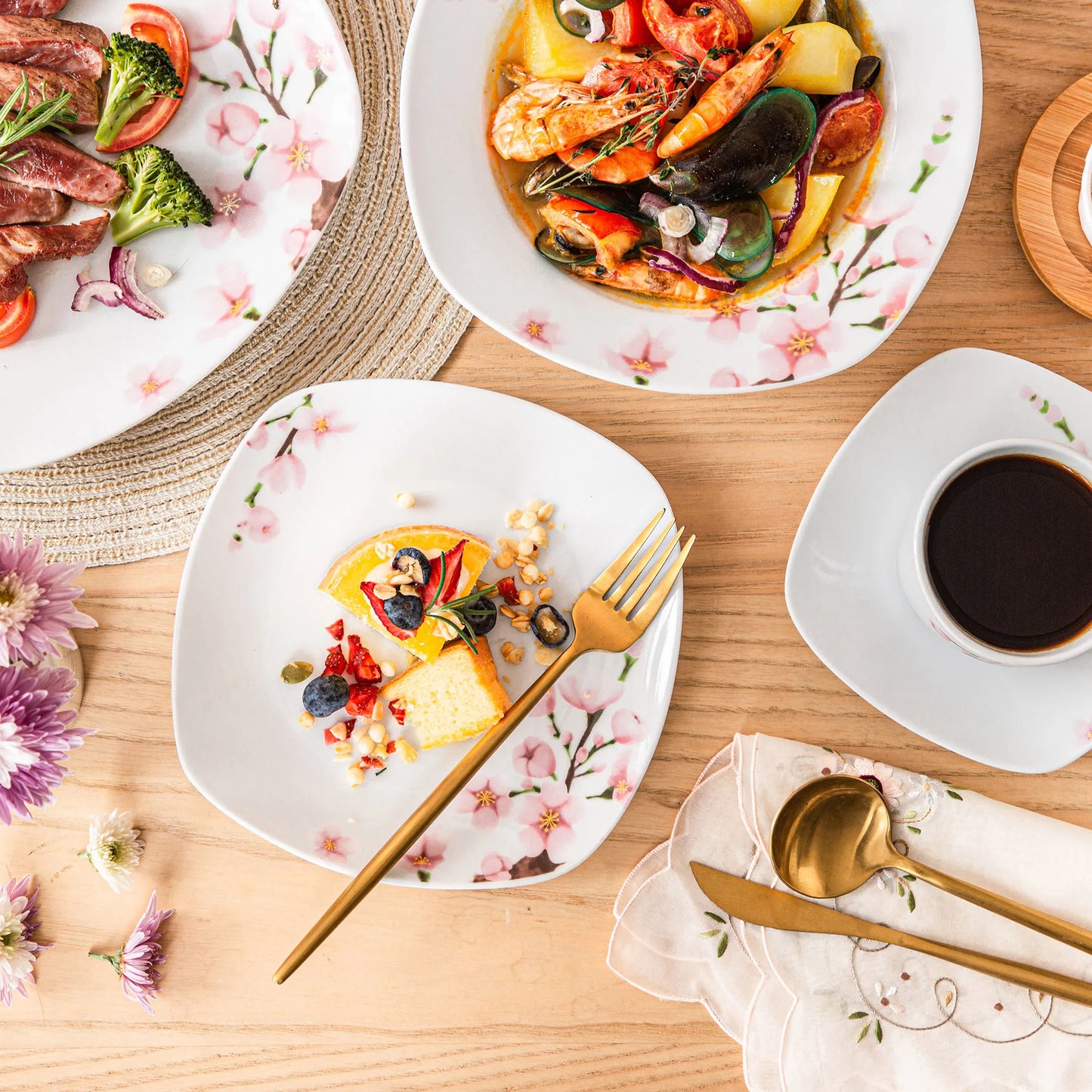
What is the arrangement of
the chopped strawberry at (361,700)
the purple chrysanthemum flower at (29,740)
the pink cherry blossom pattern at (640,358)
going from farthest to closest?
the chopped strawberry at (361,700) → the pink cherry blossom pattern at (640,358) → the purple chrysanthemum flower at (29,740)

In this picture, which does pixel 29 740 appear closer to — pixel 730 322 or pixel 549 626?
pixel 549 626

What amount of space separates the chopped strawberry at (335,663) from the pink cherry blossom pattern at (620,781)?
0.47 m

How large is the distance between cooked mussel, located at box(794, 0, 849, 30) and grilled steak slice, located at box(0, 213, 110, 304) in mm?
1114

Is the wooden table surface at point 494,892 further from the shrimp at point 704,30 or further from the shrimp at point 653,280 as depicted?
the shrimp at point 704,30

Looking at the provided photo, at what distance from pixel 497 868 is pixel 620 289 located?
3.11ft

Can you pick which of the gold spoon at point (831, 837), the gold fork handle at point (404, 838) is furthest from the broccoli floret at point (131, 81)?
the gold spoon at point (831, 837)

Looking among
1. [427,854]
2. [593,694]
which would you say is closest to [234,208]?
[593,694]

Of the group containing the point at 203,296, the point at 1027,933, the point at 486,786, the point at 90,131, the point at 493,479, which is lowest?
the point at 1027,933

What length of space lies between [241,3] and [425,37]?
380mm

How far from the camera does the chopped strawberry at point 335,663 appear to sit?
1322 millimetres

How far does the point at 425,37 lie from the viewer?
1146 mm

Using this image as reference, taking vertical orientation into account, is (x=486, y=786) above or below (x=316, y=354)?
below

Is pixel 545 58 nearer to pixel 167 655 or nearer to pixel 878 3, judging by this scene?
pixel 878 3

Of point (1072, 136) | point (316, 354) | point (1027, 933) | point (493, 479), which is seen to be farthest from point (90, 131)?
point (1027, 933)
